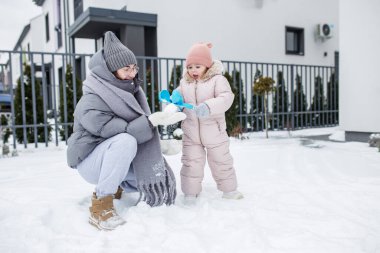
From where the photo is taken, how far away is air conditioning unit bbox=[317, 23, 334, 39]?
11.4 meters

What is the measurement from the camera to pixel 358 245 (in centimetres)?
184

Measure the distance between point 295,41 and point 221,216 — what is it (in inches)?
417

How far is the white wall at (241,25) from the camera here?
8.77 metres

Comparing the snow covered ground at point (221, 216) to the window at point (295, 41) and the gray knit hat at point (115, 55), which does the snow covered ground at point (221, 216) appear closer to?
the gray knit hat at point (115, 55)

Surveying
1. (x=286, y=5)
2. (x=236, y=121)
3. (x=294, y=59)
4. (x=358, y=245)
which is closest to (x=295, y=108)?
(x=236, y=121)

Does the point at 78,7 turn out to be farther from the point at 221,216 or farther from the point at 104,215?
the point at 221,216

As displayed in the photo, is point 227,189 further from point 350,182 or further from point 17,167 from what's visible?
point 17,167

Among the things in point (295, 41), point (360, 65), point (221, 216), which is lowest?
point (221, 216)

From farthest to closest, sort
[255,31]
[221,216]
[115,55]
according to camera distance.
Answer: [255,31] → [221,216] → [115,55]

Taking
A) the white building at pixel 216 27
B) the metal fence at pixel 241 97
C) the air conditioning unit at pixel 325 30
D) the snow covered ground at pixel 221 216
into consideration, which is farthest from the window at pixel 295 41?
the snow covered ground at pixel 221 216

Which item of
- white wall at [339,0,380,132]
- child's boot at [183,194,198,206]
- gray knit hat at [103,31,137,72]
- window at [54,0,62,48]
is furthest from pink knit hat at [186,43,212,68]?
window at [54,0,62,48]

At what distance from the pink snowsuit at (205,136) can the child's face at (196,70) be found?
32mm

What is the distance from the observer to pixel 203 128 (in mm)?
2574

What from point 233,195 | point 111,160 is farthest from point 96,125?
point 233,195
